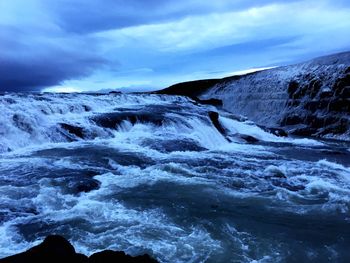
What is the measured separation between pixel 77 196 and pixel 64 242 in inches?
155

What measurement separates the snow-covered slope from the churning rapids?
1048cm

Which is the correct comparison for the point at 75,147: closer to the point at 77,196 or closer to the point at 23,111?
the point at 23,111

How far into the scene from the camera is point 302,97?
100ft

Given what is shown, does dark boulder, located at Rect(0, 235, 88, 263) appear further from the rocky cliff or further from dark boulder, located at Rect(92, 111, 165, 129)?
the rocky cliff

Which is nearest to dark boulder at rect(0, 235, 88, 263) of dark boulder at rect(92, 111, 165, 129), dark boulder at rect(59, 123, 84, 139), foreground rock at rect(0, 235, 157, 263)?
foreground rock at rect(0, 235, 157, 263)

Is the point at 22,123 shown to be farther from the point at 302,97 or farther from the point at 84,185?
the point at 302,97

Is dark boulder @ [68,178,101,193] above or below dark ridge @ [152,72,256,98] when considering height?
below

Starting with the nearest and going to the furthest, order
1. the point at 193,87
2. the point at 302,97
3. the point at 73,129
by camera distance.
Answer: the point at 73,129 < the point at 302,97 < the point at 193,87

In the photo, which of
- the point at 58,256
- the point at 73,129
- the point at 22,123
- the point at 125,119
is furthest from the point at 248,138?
the point at 58,256

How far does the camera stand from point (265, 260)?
601 cm

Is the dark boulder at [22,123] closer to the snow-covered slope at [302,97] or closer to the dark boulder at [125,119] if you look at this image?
the dark boulder at [125,119]

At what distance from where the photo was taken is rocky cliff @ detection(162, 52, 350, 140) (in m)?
26.5

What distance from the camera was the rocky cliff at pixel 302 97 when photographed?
86.8 ft

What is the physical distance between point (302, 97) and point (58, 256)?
2896 centimetres
